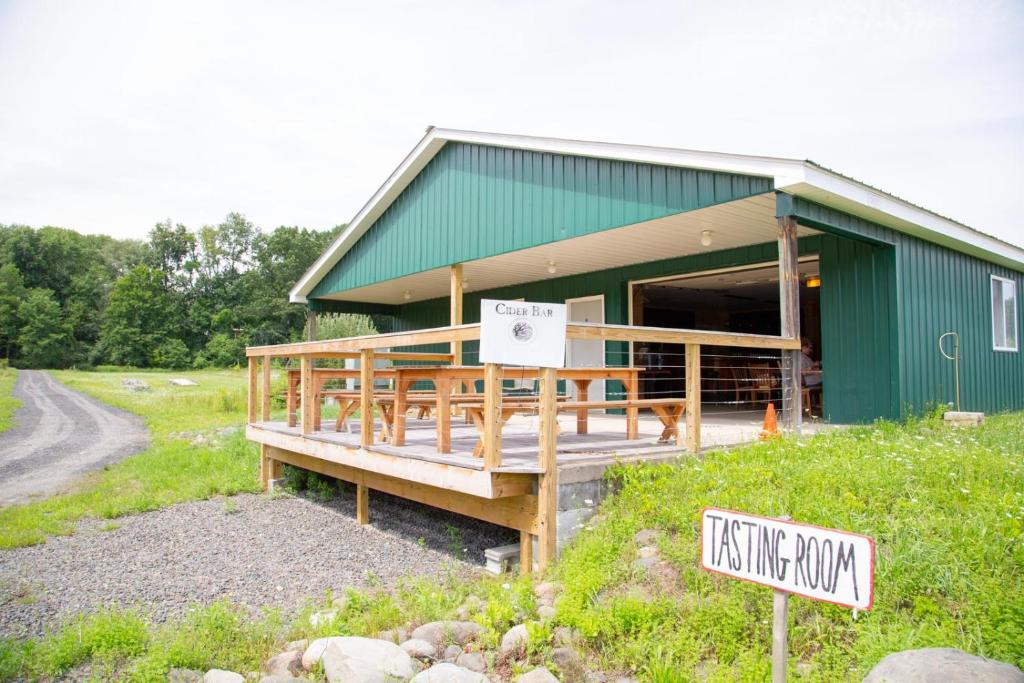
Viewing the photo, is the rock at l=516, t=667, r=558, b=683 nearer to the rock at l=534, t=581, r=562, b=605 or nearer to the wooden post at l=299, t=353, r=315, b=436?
the rock at l=534, t=581, r=562, b=605

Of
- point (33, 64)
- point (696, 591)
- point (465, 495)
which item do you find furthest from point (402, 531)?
point (33, 64)

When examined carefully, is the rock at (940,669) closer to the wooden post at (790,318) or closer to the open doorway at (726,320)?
the wooden post at (790,318)

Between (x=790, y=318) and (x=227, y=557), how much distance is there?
5.96m

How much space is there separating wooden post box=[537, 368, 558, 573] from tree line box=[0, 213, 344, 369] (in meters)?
44.4

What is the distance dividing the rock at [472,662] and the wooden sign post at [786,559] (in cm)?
151

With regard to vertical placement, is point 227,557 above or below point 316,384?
below

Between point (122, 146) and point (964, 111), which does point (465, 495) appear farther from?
point (122, 146)

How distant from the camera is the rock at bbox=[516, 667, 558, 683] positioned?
286 centimetres

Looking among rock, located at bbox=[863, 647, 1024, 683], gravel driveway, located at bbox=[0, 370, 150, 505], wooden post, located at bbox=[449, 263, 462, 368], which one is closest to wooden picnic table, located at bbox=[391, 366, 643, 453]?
rock, located at bbox=[863, 647, 1024, 683]

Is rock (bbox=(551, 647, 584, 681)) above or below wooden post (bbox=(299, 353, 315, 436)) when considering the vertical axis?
below

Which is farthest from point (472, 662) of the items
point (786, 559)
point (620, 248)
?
point (620, 248)

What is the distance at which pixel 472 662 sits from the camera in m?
3.17

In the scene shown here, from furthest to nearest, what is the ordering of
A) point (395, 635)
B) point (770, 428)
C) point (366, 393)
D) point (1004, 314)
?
point (1004, 314) < point (770, 428) < point (366, 393) < point (395, 635)

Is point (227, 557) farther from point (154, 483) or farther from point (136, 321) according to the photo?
point (136, 321)
